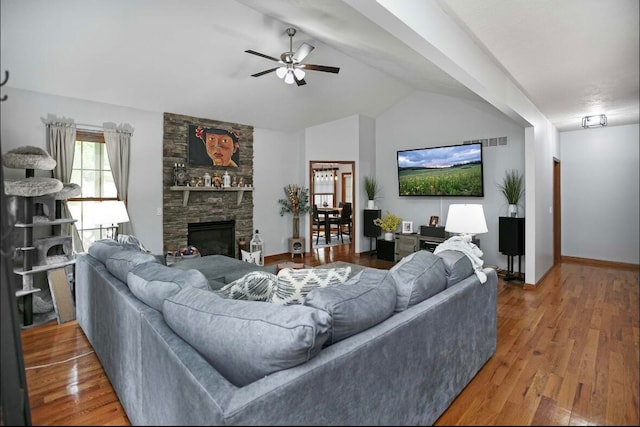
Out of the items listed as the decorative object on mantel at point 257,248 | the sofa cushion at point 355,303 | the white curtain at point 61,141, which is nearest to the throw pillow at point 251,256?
Answer: the decorative object on mantel at point 257,248

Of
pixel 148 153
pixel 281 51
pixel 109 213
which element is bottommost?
pixel 109 213

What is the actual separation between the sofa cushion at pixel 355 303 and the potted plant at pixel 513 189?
4.11 m

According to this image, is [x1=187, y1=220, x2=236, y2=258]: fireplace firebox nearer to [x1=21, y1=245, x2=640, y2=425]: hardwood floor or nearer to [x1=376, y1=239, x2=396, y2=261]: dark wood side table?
[x1=376, y1=239, x2=396, y2=261]: dark wood side table

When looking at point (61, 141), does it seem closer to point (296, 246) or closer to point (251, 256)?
point (251, 256)

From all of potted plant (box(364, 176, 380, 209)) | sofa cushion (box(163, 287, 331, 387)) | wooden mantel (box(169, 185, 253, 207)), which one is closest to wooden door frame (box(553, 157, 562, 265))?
potted plant (box(364, 176, 380, 209))

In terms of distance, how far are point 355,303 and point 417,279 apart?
495 mm

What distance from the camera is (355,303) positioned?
1.34 metres

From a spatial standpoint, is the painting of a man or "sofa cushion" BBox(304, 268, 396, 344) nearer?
"sofa cushion" BBox(304, 268, 396, 344)

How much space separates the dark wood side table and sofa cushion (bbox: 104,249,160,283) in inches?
183

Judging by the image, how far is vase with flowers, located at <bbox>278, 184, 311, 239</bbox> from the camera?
6.48 metres

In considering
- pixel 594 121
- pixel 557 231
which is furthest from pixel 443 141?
pixel 594 121

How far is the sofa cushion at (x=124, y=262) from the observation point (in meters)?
2.02

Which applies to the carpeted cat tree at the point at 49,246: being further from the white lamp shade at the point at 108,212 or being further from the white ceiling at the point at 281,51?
the white ceiling at the point at 281,51

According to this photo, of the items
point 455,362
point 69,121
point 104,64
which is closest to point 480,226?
point 455,362
